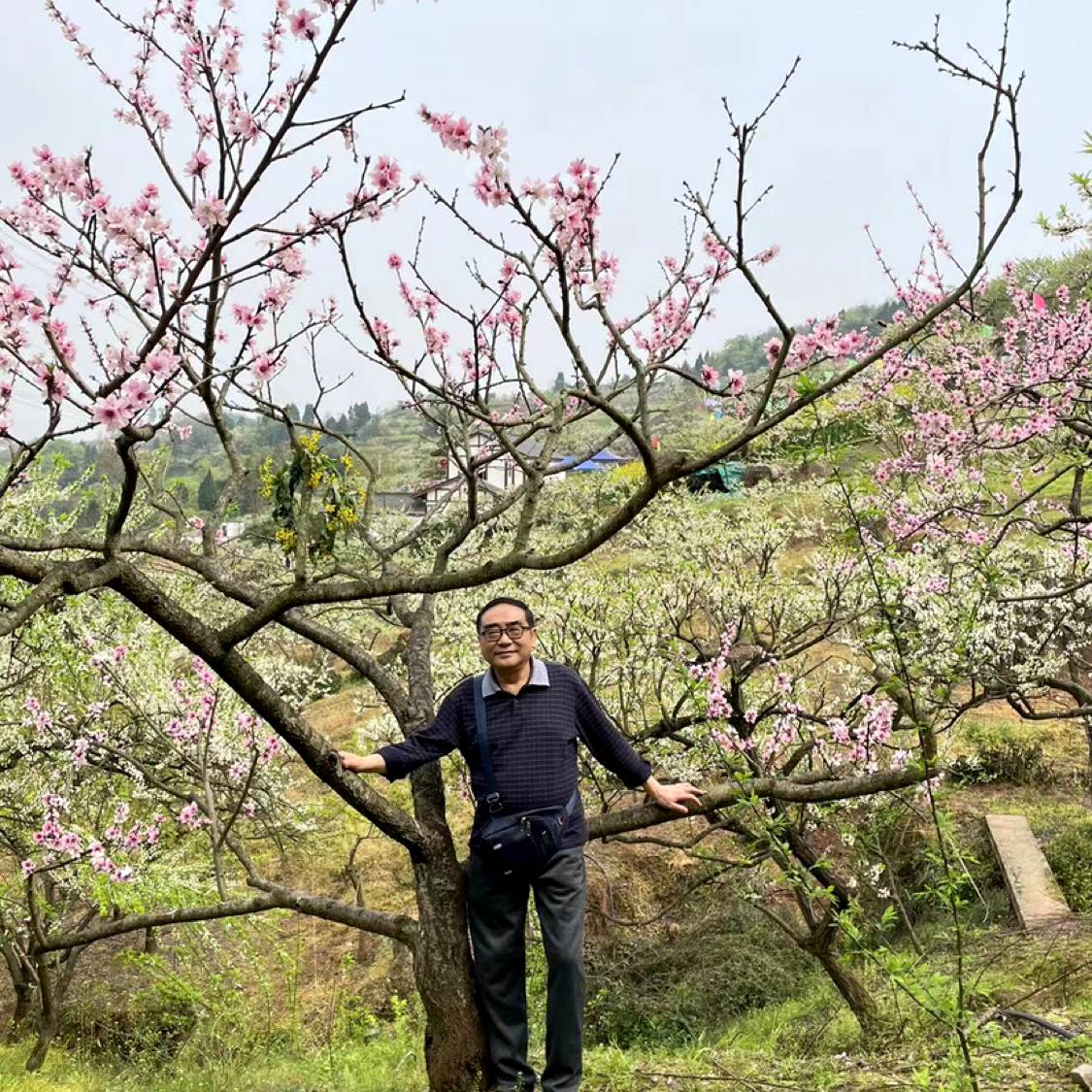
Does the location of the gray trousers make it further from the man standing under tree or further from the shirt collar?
the shirt collar

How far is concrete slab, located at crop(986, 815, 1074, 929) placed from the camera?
713cm

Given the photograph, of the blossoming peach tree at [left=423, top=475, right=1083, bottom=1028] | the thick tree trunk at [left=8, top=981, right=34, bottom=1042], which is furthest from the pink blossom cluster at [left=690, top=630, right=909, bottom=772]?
the thick tree trunk at [left=8, top=981, right=34, bottom=1042]

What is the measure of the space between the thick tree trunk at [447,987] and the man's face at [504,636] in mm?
854

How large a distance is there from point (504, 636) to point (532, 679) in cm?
19

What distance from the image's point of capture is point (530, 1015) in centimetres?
672

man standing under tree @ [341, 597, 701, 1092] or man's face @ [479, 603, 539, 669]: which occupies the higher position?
man's face @ [479, 603, 539, 669]

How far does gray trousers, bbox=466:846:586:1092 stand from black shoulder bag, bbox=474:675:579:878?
81 millimetres

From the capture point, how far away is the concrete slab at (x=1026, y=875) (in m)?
7.13

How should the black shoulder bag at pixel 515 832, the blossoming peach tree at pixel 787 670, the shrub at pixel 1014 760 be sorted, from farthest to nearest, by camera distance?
the shrub at pixel 1014 760
the blossoming peach tree at pixel 787 670
the black shoulder bag at pixel 515 832

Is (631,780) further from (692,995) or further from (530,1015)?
(692,995)

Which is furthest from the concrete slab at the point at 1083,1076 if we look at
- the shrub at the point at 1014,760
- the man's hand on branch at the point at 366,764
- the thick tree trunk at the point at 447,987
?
the shrub at the point at 1014,760

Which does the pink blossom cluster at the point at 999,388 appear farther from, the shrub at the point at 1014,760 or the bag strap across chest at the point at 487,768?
the shrub at the point at 1014,760

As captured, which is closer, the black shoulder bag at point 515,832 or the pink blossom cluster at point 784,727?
the black shoulder bag at point 515,832

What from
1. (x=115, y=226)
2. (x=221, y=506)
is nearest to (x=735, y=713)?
(x=221, y=506)
